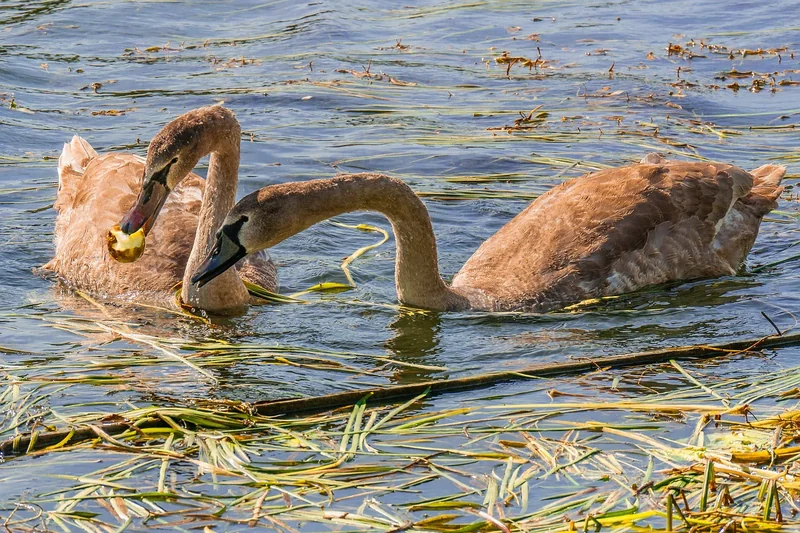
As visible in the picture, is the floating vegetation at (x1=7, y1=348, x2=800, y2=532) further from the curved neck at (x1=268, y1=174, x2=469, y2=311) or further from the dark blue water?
the curved neck at (x1=268, y1=174, x2=469, y2=311)

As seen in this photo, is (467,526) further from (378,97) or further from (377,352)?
(378,97)

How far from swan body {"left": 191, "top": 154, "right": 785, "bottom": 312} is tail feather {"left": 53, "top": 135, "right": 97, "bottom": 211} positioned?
3.38 m

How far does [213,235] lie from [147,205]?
0.61 m

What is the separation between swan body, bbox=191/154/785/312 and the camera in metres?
8.71

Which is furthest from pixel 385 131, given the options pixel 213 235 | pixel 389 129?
pixel 213 235

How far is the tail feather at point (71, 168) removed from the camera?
11570mm

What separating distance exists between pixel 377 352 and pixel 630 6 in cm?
1235

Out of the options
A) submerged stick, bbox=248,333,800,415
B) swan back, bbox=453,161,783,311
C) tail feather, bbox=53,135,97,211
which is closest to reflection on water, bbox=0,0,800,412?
swan back, bbox=453,161,783,311

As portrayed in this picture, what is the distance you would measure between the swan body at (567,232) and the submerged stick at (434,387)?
72.0 inches

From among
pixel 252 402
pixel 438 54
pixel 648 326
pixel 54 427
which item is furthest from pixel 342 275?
pixel 438 54

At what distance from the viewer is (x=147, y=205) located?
9.19 m

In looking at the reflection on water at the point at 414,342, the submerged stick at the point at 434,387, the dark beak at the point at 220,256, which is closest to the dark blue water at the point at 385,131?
the reflection on water at the point at 414,342

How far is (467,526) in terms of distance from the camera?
5.49 metres

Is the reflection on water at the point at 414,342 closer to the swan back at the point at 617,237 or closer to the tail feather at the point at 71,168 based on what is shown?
the swan back at the point at 617,237
